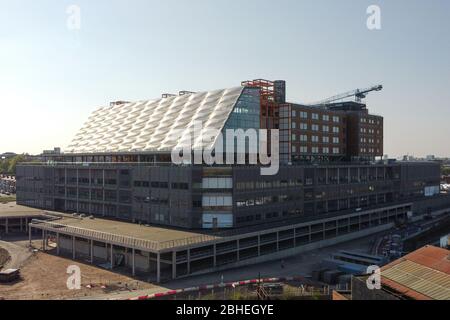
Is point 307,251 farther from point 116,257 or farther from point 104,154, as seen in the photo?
point 104,154

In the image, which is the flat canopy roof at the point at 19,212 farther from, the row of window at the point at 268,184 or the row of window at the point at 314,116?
the row of window at the point at 314,116

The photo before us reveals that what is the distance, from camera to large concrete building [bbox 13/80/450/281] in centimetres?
6097

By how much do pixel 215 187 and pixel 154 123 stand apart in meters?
34.3

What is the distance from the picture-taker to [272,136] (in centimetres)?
9338

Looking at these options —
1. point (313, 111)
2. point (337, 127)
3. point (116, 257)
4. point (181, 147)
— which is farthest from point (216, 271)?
point (337, 127)

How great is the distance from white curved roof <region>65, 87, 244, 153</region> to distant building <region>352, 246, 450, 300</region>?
4511cm

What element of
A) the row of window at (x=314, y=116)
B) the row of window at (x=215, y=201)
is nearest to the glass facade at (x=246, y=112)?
the row of window at (x=314, y=116)

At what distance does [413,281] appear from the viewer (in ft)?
95.7

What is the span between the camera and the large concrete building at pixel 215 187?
61.0 m

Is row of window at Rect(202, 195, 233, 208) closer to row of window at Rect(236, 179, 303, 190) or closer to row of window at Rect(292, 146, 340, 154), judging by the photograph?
row of window at Rect(236, 179, 303, 190)

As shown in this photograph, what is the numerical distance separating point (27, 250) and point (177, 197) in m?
26.8

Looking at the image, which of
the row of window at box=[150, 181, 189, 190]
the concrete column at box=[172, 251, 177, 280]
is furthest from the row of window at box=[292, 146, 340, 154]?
the concrete column at box=[172, 251, 177, 280]
